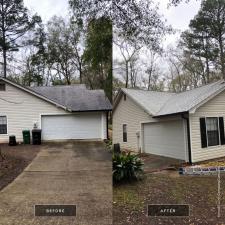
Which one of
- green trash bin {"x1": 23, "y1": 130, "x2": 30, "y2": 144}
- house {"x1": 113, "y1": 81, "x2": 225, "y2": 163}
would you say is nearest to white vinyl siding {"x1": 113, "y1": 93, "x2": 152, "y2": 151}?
house {"x1": 113, "y1": 81, "x2": 225, "y2": 163}

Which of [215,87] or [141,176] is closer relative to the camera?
[215,87]

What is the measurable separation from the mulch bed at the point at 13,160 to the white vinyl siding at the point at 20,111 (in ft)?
1.58

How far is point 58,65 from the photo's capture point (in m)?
3.97

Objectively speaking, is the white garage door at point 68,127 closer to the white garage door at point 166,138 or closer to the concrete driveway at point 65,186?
the concrete driveway at point 65,186

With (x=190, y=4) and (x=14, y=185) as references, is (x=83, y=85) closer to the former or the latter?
(x=190, y=4)

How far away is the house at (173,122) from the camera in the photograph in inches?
146

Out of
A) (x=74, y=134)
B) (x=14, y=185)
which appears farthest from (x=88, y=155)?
(x=14, y=185)

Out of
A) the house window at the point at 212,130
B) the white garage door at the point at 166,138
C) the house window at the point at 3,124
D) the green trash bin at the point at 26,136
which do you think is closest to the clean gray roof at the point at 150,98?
the white garage door at the point at 166,138

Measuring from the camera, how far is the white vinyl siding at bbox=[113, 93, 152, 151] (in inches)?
155

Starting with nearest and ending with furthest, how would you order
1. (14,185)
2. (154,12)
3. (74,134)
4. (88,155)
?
(154,12) → (14,185) → (88,155) → (74,134)

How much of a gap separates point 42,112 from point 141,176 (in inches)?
235

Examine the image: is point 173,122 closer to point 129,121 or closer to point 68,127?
point 129,121

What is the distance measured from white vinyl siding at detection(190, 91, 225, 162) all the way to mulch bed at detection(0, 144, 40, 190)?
146 inches

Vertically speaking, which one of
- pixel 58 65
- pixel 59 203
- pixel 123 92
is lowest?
pixel 59 203
